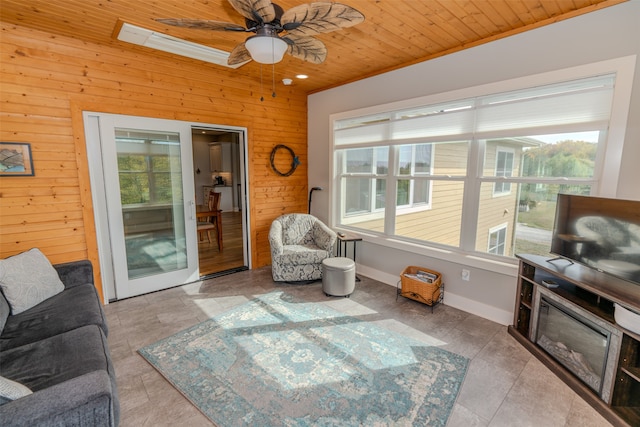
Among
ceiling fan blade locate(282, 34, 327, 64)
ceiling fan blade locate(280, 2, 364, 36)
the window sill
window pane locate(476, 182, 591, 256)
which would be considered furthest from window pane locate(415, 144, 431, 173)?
ceiling fan blade locate(280, 2, 364, 36)

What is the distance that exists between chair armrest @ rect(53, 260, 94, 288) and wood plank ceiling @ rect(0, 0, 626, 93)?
209cm

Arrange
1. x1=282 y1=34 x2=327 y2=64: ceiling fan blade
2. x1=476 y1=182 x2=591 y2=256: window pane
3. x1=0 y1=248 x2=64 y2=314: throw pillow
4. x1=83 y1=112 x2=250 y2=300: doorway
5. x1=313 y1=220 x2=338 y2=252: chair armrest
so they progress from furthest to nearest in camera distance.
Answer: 1. x1=313 y1=220 x2=338 y2=252: chair armrest
2. x1=83 y1=112 x2=250 y2=300: doorway
3. x1=476 y1=182 x2=591 y2=256: window pane
4. x1=0 y1=248 x2=64 y2=314: throw pillow
5. x1=282 y1=34 x2=327 y2=64: ceiling fan blade

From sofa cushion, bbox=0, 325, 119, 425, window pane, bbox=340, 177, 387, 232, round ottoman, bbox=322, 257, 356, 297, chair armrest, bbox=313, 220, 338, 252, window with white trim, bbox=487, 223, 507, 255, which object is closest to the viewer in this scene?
sofa cushion, bbox=0, 325, 119, 425

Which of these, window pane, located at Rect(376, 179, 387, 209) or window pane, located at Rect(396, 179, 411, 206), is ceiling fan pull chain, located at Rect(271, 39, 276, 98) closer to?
window pane, located at Rect(376, 179, 387, 209)

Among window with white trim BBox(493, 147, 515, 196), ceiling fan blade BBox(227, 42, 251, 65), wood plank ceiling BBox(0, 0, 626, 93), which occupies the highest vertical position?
wood plank ceiling BBox(0, 0, 626, 93)

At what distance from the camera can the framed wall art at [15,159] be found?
270 cm

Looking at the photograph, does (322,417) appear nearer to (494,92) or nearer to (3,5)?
(494,92)

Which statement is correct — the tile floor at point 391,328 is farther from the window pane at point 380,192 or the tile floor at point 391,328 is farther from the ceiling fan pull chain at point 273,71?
the ceiling fan pull chain at point 273,71

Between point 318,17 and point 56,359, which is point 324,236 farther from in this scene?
point 56,359

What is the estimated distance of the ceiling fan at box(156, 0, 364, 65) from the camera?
162 cm

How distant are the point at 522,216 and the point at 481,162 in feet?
2.13

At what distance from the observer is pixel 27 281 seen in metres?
2.28

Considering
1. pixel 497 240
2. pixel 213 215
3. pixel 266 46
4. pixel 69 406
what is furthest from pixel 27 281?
pixel 497 240

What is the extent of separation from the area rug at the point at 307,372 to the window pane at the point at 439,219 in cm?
135
